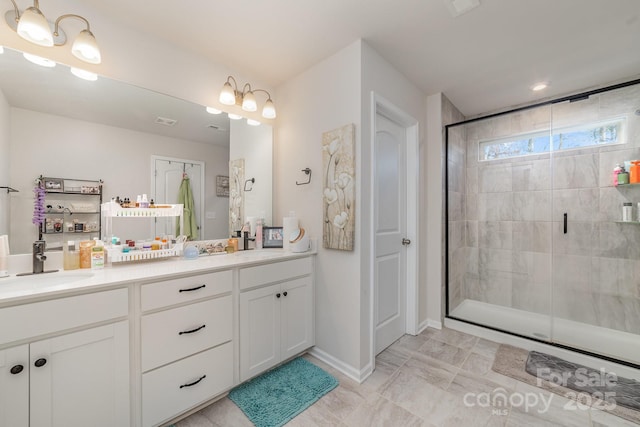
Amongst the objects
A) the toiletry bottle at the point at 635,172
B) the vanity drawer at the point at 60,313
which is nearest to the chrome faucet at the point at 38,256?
the vanity drawer at the point at 60,313

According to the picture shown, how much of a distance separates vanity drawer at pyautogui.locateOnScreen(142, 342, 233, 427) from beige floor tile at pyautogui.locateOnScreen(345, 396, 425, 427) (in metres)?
0.83

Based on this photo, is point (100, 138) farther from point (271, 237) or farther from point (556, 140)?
point (556, 140)

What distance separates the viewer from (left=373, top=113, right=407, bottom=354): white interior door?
86.7 inches

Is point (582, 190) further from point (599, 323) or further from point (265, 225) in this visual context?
point (265, 225)

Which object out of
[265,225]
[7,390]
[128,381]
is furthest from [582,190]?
[7,390]

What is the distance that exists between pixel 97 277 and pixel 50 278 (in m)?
0.31

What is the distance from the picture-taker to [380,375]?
1880 mm

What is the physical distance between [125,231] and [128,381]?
92cm

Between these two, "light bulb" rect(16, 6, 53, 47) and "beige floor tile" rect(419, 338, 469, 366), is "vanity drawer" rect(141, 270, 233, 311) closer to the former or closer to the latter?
"light bulb" rect(16, 6, 53, 47)

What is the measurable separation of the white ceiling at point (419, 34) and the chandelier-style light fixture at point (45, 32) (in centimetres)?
27

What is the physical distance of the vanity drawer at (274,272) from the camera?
1688 mm

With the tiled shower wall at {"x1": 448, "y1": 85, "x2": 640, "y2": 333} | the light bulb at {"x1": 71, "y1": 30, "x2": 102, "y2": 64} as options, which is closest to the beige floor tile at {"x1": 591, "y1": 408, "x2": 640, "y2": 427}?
the tiled shower wall at {"x1": 448, "y1": 85, "x2": 640, "y2": 333}

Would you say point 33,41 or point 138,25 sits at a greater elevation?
point 138,25

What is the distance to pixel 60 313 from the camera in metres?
1.07
